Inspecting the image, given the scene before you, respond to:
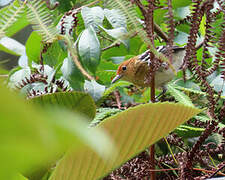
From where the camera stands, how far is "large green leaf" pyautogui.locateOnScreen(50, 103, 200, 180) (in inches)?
15.6

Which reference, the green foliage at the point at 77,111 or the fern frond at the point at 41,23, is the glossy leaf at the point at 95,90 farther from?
the fern frond at the point at 41,23

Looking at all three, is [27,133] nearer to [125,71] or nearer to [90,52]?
[90,52]

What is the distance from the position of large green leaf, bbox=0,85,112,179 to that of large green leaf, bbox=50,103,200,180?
28 centimetres

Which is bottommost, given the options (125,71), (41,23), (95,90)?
(125,71)

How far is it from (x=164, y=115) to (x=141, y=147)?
6 cm

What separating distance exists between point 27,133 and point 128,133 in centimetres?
30

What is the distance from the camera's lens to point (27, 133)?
0.11 metres

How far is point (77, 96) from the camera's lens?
0.49 m

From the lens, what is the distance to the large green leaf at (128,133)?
397 millimetres

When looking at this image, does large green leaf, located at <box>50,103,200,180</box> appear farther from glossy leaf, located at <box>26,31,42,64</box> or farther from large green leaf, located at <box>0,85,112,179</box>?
glossy leaf, located at <box>26,31,42,64</box>

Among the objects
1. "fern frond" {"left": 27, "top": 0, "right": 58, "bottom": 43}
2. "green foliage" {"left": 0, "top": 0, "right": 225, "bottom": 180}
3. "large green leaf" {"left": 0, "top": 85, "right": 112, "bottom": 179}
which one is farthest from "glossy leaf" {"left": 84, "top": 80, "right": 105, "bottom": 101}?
"large green leaf" {"left": 0, "top": 85, "right": 112, "bottom": 179}

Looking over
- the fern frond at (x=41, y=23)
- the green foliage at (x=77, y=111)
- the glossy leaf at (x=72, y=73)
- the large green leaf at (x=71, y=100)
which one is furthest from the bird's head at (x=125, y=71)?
the fern frond at (x=41, y=23)

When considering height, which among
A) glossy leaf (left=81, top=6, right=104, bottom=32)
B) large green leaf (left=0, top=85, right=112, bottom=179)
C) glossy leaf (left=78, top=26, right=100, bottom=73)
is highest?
large green leaf (left=0, top=85, right=112, bottom=179)

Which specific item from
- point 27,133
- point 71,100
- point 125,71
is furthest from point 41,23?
point 125,71
